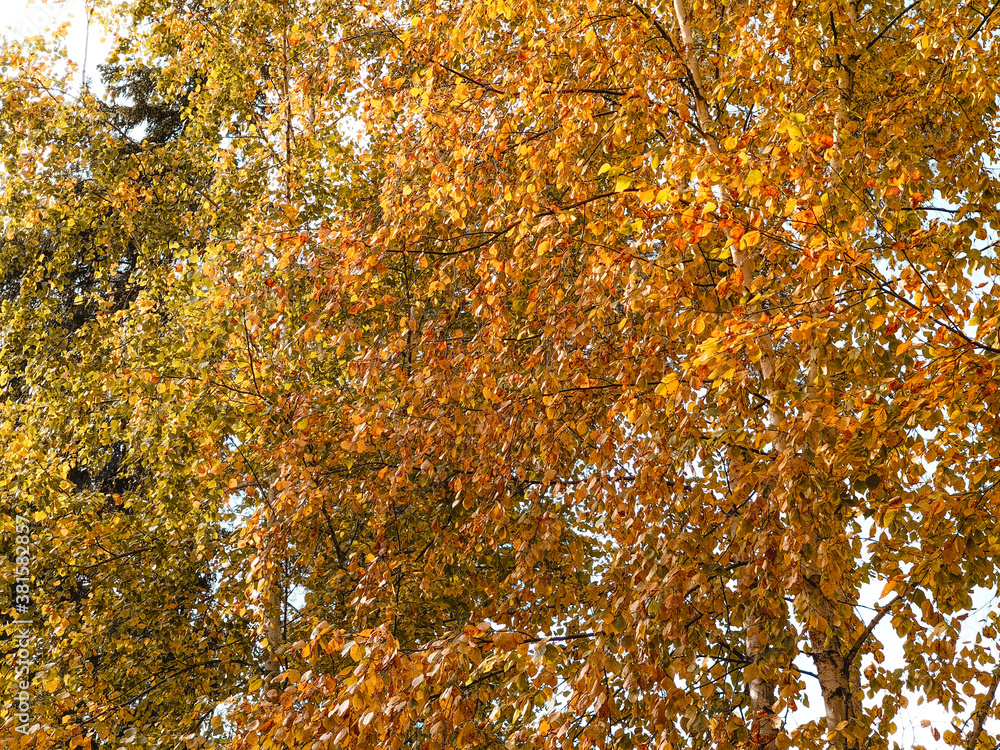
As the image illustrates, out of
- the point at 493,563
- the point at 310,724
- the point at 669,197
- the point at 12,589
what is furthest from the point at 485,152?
the point at 12,589

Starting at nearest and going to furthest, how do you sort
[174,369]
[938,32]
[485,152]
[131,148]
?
[938,32], [485,152], [174,369], [131,148]

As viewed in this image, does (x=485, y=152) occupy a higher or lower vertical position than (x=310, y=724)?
higher

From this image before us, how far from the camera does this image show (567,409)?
4.63 metres

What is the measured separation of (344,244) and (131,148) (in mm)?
7539

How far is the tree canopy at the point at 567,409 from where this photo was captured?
3.20 m

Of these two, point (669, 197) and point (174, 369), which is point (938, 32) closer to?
point (669, 197)

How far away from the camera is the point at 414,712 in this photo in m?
3.32

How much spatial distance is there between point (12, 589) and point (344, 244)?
4760 mm

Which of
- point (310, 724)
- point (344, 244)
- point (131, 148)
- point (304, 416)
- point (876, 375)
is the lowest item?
point (310, 724)

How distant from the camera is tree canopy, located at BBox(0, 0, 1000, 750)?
10.5ft

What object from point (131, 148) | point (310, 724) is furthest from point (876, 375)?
point (131, 148)

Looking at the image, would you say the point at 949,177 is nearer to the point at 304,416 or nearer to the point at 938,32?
the point at 938,32

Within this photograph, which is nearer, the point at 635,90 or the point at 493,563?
the point at 635,90

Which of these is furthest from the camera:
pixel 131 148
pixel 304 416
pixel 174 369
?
pixel 131 148
